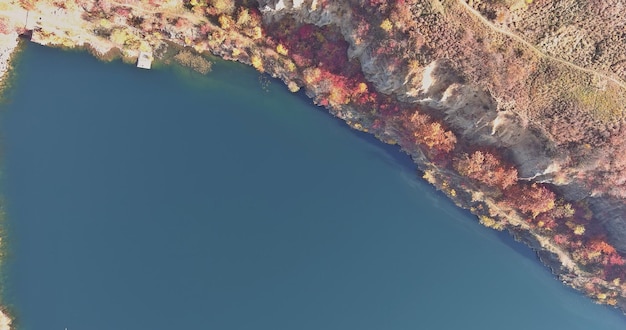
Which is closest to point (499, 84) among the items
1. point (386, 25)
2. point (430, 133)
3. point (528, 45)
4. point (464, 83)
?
point (464, 83)

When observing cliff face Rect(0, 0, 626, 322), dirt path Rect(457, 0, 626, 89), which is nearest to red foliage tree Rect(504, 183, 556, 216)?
cliff face Rect(0, 0, 626, 322)

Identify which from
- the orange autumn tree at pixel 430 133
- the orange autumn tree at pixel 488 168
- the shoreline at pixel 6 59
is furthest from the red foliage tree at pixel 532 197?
the shoreline at pixel 6 59

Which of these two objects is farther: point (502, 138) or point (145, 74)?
point (145, 74)

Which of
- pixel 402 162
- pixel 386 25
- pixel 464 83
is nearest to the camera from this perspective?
pixel 386 25

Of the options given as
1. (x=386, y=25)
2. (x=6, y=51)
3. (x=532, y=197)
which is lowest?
(x=6, y=51)

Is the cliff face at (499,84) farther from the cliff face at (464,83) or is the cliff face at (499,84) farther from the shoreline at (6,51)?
the shoreline at (6,51)

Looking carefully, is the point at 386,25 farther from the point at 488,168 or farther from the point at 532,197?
the point at 532,197

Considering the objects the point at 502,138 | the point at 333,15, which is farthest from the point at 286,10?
the point at 502,138

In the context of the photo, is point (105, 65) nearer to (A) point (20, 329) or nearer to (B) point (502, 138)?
(A) point (20, 329)

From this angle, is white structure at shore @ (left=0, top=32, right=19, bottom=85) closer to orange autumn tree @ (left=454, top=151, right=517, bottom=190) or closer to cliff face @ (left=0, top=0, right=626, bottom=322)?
cliff face @ (left=0, top=0, right=626, bottom=322)
